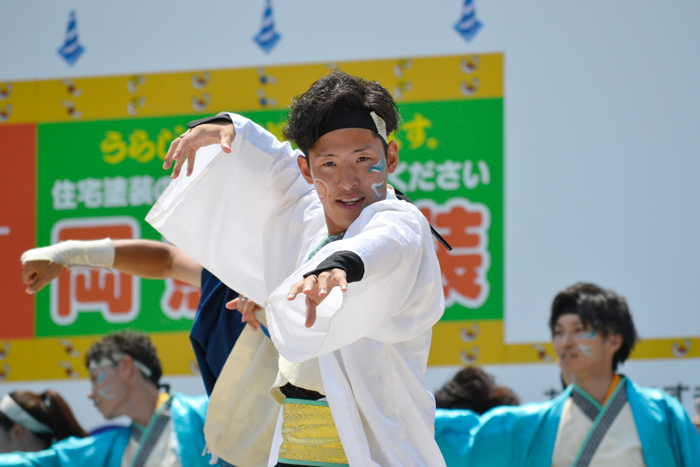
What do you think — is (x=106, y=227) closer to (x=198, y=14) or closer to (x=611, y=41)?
(x=198, y=14)

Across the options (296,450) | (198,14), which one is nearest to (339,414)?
(296,450)

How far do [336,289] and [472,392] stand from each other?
6.68 ft

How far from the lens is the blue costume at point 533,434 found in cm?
274

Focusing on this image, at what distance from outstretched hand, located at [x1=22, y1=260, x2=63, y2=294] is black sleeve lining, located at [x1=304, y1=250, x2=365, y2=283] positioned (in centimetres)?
96

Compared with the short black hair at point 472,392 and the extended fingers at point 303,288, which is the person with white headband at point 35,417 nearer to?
the short black hair at point 472,392

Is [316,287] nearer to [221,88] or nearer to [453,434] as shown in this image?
[453,434]

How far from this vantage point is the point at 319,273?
1.08 metres

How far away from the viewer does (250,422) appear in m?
1.82

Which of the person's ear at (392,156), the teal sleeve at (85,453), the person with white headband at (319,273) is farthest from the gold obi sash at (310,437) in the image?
the teal sleeve at (85,453)

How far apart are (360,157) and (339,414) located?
457 mm

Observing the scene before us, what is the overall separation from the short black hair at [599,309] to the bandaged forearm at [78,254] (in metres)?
1.70

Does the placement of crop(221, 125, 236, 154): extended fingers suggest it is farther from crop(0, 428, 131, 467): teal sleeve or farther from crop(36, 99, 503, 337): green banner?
crop(0, 428, 131, 467): teal sleeve

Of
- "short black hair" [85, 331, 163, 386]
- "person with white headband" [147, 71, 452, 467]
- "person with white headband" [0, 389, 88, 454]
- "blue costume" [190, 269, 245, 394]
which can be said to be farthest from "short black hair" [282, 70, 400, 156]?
"person with white headband" [0, 389, 88, 454]

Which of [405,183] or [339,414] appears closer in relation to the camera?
[339,414]
